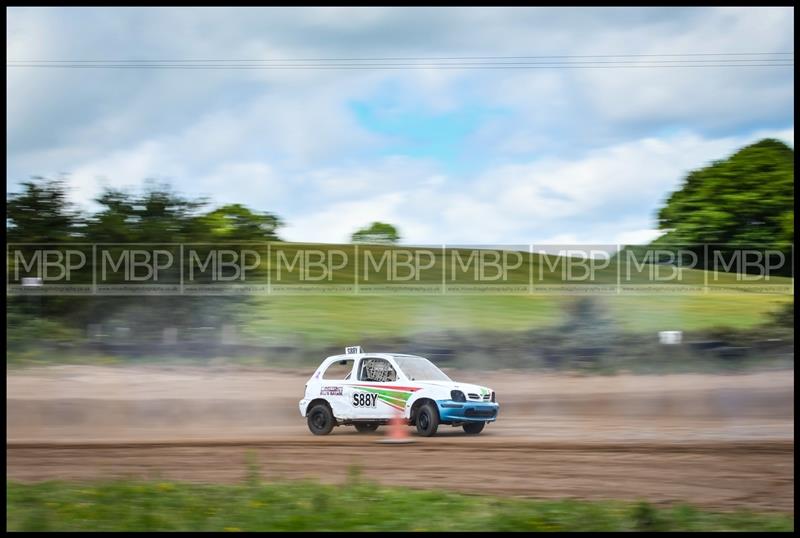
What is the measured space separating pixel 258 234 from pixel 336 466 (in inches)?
587

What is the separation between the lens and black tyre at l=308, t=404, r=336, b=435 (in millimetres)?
15945

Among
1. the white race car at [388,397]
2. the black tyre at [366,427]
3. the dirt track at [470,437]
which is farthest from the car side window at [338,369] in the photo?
the dirt track at [470,437]

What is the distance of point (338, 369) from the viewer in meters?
16.0

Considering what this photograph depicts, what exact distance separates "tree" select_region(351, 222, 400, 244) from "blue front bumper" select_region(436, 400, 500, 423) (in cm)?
1327

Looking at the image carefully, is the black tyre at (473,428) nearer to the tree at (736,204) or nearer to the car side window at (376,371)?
the car side window at (376,371)

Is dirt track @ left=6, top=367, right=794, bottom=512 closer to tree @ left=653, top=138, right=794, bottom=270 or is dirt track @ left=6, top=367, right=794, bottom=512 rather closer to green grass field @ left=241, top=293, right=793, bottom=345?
green grass field @ left=241, top=293, right=793, bottom=345

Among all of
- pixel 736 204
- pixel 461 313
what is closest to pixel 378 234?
pixel 461 313

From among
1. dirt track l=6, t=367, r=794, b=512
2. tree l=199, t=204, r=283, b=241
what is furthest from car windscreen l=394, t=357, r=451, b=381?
tree l=199, t=204, r=283, b=241

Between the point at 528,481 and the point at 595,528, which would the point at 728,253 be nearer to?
the point at 528,481

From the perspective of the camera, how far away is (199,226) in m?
26.6

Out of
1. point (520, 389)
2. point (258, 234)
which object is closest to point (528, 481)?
point (520, 389)

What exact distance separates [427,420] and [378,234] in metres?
14.3

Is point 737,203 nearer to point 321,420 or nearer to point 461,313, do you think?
point 461,313

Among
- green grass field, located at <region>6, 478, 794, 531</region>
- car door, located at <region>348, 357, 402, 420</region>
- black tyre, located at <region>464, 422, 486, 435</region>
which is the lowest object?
green grass field, located at <region>6, 478, 794, 531</region>
